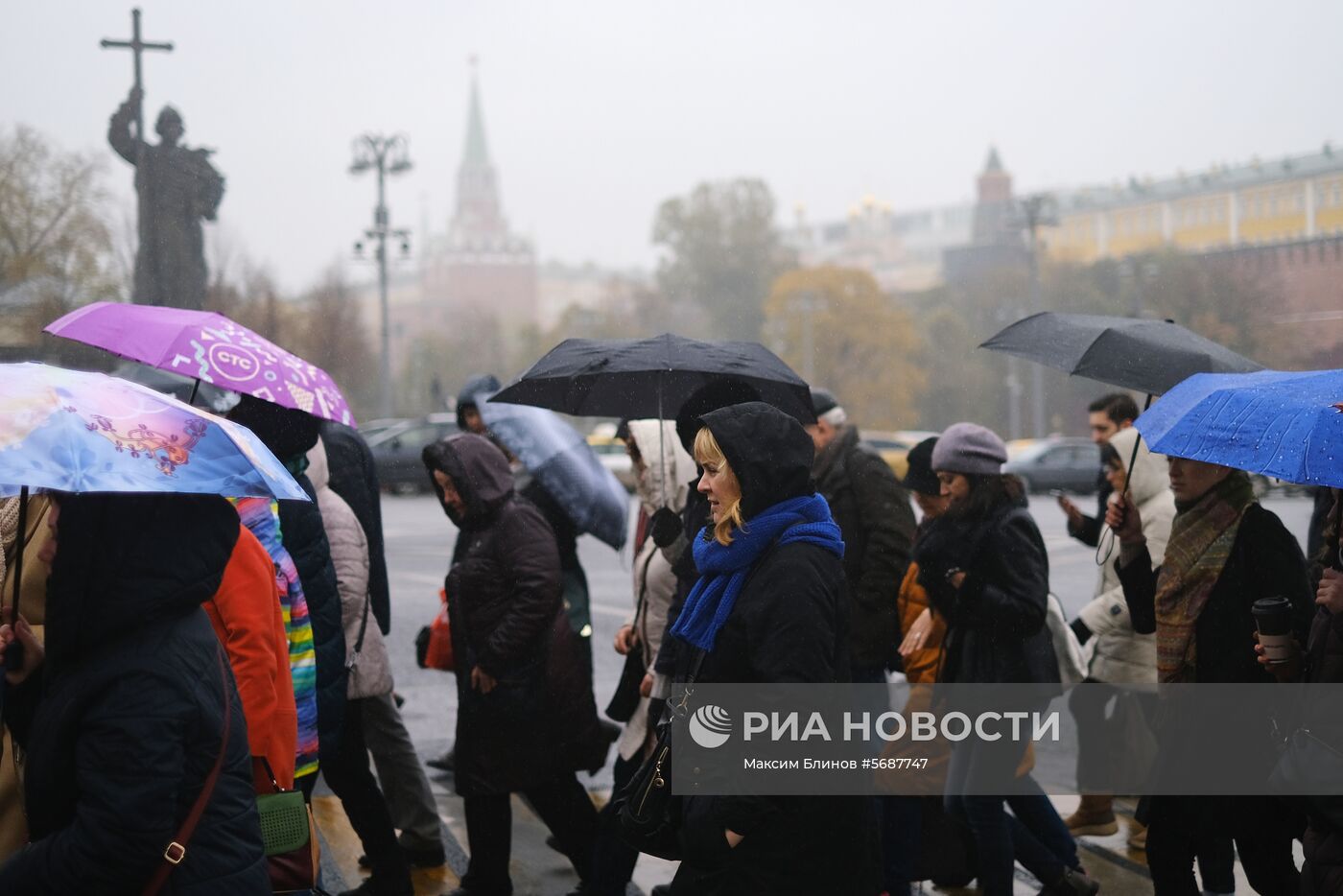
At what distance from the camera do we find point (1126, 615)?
5.74 m

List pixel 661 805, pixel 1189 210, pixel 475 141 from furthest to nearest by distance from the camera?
pixel 475 141, pixel 1189 210, pixel 661 805

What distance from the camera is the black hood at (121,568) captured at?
2.36 meters

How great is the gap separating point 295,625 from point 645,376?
59.2 inches

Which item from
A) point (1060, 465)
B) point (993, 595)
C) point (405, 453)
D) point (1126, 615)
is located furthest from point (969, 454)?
point (1060, 465)

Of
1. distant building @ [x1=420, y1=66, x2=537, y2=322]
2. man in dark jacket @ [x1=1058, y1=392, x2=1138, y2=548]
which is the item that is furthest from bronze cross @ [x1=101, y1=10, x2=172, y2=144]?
distant building @ [x1=420, y1=66, x2=537, y2=322]

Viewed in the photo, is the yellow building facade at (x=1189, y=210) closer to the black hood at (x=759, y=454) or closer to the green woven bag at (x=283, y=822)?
the black hood at (x=759, y=454)

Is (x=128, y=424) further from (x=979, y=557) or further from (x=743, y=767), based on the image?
(x=979, y=557)

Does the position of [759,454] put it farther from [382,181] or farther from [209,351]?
[382,181]

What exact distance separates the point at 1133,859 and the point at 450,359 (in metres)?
80.2

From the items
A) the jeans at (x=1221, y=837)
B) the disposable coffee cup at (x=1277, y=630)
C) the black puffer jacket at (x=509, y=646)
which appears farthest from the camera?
the black puffer jacket at (x=509, y=646)

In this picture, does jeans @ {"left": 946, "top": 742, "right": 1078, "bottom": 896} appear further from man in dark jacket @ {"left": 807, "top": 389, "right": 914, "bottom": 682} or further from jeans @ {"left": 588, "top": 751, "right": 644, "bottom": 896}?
jeans @ {"left": 588, "top": 751, "right": 644, "bottom": 896}

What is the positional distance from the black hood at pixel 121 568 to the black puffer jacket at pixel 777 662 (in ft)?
3.49

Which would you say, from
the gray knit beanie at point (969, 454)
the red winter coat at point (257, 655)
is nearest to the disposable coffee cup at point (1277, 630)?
the gray knit beanie at point (969, 454)

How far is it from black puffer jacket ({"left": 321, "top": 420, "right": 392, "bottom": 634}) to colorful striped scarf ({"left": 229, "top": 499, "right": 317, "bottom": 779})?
104cm
